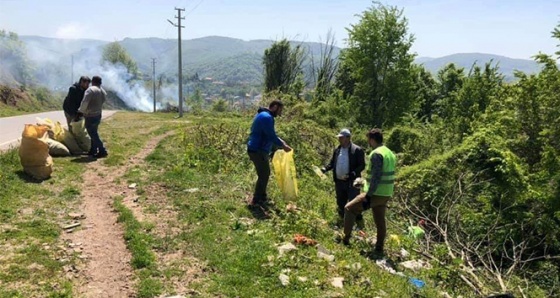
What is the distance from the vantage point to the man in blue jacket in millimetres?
7012

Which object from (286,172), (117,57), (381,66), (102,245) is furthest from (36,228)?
(117,57)

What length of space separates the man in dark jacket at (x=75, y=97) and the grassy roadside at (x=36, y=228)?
1296 mm

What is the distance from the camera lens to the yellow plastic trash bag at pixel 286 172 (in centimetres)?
781

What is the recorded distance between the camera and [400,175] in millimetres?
12273

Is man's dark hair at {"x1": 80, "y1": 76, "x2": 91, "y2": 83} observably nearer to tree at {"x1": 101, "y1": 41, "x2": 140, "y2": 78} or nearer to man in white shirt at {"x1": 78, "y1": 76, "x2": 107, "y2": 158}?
man in white shirt at {"x1": 78, "y1": 76, "x2": 107, "y2": 158}

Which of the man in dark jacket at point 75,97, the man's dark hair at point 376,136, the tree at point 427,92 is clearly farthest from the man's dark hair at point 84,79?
the tree at point 427,92

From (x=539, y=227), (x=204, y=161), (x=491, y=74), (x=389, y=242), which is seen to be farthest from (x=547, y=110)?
(x=491, y=74)

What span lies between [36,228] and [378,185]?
15.9 feet

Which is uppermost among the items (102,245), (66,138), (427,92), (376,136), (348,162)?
(376,136)

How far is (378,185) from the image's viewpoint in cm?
603

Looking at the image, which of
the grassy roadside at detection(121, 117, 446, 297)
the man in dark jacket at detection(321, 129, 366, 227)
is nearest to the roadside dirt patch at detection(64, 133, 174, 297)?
the grassy roadside at detection(121, 117, 446, 297)

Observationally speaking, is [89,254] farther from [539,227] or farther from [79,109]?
[539,227]

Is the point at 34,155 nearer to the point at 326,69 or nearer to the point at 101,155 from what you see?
the point at 101,155

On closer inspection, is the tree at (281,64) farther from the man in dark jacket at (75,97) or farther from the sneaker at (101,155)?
the man in dark jacket at (75,97)
